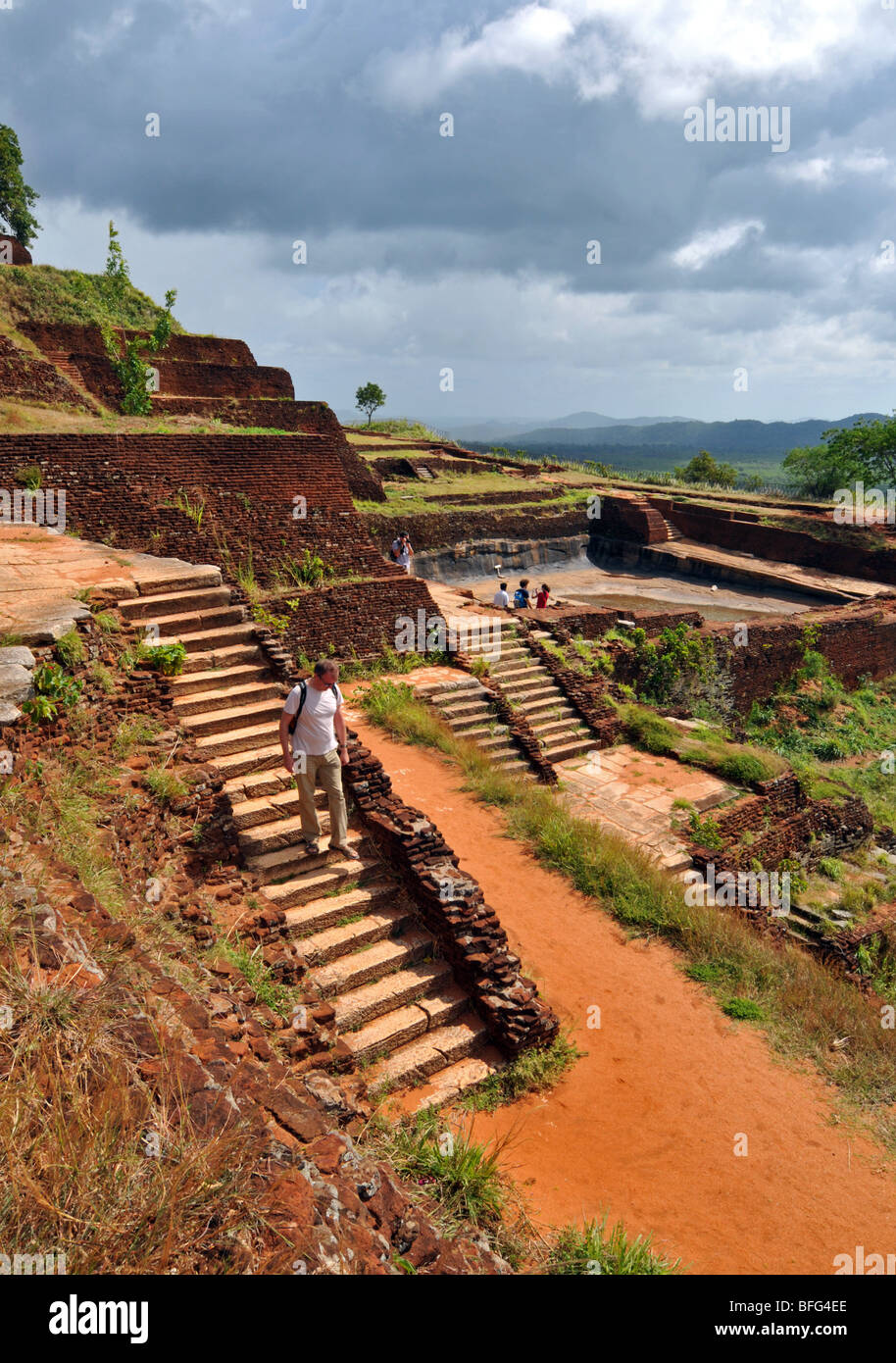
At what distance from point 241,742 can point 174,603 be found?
1.79m

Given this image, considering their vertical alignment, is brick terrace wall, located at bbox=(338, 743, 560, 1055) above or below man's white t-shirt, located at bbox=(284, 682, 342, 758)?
below

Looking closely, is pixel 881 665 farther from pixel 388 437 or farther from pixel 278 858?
pixel 388 437

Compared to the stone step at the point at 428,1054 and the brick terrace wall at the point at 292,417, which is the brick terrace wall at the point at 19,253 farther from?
the stone step at the point at 428,1054

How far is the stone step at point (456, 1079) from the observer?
433cm

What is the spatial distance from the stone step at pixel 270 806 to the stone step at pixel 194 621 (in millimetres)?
1810

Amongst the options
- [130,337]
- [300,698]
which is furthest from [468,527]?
[300,698]

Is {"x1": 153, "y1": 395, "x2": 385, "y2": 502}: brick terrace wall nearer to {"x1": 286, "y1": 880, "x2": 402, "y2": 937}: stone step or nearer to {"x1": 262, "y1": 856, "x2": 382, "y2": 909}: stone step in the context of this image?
{"x1": 262, "y1": 856, "x2": 382, "y2": 909}: stone step

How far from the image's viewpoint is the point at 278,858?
5375 millimetres

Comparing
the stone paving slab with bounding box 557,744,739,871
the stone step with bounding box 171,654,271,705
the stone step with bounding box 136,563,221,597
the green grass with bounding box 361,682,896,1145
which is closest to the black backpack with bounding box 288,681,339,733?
the stone step with bounding box 171,654,271,705

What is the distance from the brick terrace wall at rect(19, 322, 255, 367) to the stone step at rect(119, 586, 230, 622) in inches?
616

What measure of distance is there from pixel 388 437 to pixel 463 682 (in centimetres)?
2368

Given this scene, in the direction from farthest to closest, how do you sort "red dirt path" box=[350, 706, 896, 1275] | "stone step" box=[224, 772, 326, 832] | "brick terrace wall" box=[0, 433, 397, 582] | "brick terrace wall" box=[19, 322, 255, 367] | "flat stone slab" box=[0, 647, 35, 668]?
"brick terrace wall" box=[19, 322, 255, 367], "brick terrace wall" box=[0, 433, 397, 582], "stone step" box=[224, 772, 326, 832], "flat stone slab" box=[0, 647, 35, 668], "red dirt path" box=[350, 706, 896, 1275]

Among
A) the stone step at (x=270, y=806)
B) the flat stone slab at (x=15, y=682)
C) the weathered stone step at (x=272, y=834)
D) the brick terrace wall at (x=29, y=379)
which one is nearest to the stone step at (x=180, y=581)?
the flat stone slab at (x=15, y=682)

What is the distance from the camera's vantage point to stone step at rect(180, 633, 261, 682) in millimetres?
6539
